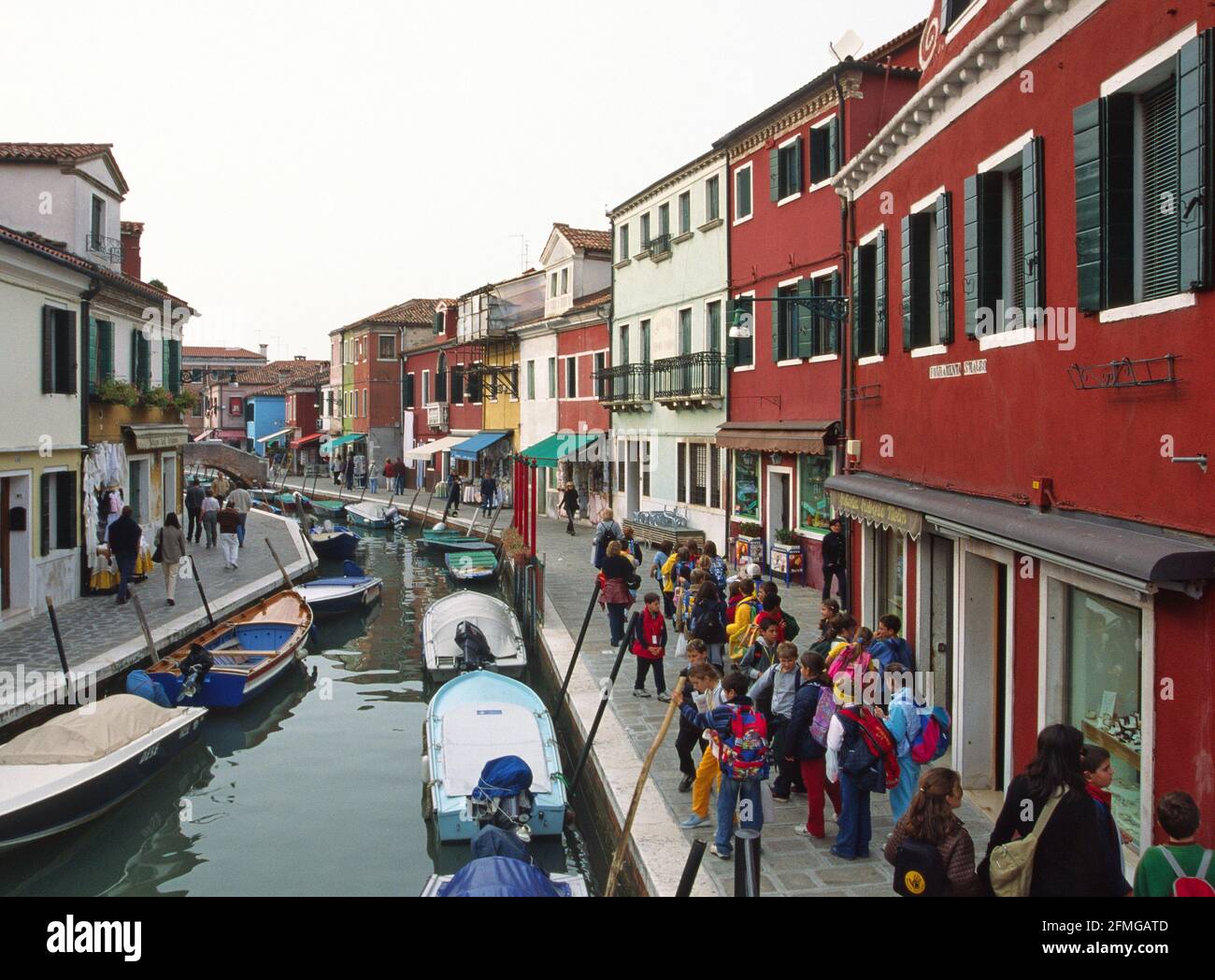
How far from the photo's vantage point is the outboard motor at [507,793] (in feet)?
29.9

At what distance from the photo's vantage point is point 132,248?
2764 cm

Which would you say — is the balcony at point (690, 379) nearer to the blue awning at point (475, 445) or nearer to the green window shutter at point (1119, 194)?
the blue awning at point (475, 445)

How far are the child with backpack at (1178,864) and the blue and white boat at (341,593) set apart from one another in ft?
62.3

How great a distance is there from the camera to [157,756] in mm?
11672

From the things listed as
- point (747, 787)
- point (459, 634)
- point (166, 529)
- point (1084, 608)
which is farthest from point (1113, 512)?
point (166, 529)

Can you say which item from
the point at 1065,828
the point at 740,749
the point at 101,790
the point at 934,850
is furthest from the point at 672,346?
the point at 1065,828

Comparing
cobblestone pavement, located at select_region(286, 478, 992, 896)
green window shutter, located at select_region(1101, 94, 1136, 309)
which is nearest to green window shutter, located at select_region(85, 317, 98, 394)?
cobblestone pavement, located at select_region(286, 478, 992, 896)

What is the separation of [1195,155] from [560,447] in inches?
1154

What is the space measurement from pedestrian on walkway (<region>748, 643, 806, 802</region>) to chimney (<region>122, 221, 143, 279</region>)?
76.3ft

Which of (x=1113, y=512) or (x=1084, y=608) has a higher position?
(x=1113, y=512)

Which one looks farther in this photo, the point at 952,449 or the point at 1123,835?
the point at 952,449

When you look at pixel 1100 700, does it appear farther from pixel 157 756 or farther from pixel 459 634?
pixel 459 634

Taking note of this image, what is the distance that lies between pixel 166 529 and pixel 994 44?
1609cm

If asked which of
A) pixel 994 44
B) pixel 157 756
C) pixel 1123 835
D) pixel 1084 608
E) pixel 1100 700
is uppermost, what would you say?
pixel 994 44
